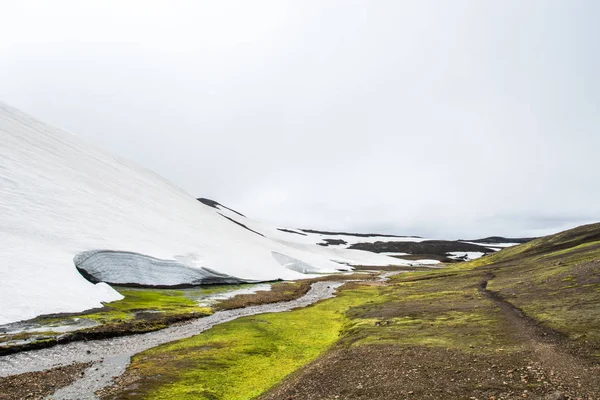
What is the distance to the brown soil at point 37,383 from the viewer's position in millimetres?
21203

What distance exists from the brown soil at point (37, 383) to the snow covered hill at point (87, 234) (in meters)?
18.2

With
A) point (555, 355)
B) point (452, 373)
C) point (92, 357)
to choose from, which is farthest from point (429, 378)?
point (92, 357)

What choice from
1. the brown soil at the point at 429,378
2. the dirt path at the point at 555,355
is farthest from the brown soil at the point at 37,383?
the dirt path at the point at 555,355

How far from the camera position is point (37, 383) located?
23.1m

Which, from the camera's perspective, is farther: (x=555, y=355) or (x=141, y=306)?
(x=141, y=306)

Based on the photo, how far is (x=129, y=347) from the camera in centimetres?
3372

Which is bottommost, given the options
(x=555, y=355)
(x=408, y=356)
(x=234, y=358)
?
(x=234, y=358)

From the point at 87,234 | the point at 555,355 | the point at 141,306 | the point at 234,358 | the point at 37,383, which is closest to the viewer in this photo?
the point at 555,355

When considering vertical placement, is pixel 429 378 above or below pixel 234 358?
above

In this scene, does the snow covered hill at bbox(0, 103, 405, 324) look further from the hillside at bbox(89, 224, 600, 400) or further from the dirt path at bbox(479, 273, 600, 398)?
the dirt path at bbox(479, 273, 600, 398)

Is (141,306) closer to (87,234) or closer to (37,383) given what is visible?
(37,383)

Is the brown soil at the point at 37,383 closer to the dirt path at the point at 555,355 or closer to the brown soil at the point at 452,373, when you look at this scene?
the brown soil at the point at 452,373

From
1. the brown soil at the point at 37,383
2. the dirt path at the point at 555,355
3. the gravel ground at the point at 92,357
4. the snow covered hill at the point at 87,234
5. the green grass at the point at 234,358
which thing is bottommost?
the green grass at the point at 234,358

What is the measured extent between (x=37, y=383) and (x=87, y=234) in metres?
62.2
